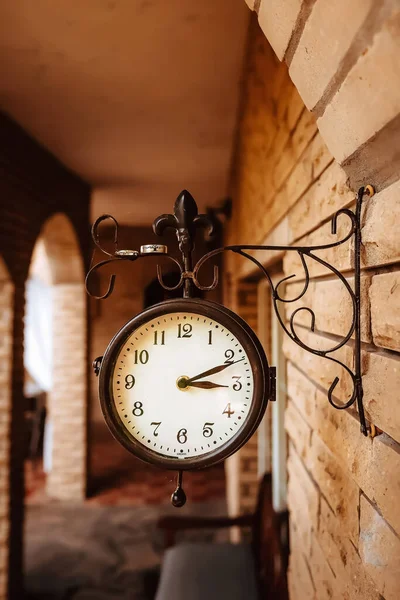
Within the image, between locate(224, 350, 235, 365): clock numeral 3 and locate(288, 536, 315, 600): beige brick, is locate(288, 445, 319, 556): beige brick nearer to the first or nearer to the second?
locate(288, 536, 315, 600): beige brick

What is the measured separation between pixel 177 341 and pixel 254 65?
5.50 ft

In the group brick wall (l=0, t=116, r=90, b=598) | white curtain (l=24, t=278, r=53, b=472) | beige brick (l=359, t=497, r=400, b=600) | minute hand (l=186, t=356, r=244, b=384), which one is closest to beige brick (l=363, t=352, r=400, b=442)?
beige brick (l=359, t=497, r=400, b=600)

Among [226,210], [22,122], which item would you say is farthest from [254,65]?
[226,210]

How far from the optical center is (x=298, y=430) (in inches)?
55.4

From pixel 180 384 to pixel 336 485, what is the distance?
1.26 feet

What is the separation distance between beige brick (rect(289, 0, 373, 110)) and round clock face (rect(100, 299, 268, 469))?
41cm

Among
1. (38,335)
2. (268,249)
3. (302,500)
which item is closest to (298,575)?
(302,500)

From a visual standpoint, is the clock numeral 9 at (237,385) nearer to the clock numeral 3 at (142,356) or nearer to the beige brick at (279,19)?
the clock numeral 3 at (142,356)

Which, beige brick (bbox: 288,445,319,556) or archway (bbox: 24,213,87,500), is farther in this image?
archway (bbox: 24,213,87,500)

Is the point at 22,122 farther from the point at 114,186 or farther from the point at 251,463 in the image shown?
the point at 251,463

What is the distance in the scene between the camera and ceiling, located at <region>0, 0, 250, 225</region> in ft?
6.97

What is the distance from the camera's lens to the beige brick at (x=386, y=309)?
0.67 metres

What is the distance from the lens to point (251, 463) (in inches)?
141

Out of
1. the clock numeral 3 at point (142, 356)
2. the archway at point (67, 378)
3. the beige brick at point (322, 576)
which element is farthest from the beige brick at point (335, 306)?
the archway at point (67, 378)
